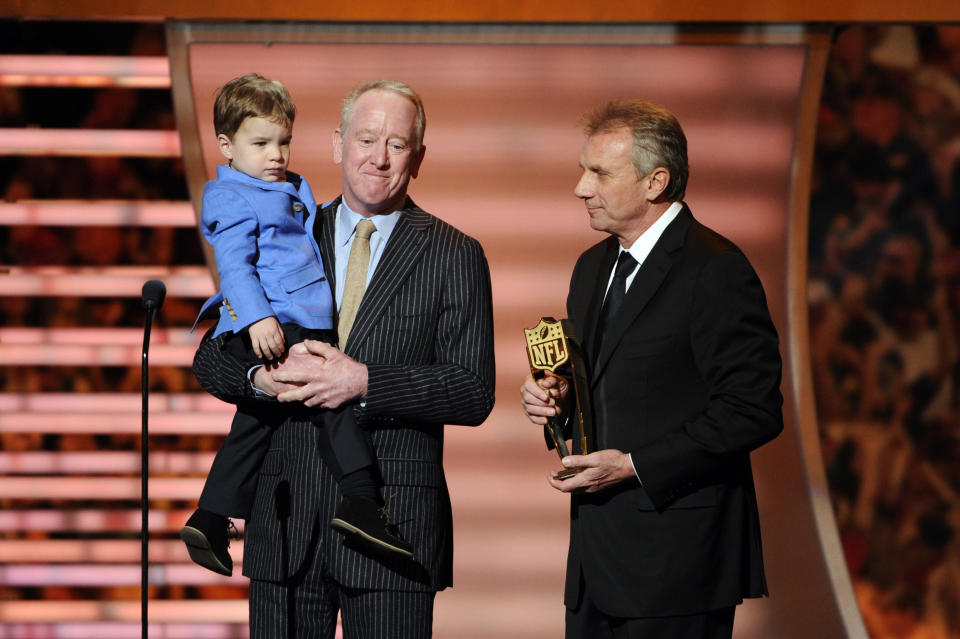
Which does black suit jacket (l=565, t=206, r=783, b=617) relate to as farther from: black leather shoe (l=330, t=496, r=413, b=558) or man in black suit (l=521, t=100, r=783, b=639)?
black leather shoe (l=330, t=496, r=413, b=558)

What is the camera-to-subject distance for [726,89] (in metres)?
3.73

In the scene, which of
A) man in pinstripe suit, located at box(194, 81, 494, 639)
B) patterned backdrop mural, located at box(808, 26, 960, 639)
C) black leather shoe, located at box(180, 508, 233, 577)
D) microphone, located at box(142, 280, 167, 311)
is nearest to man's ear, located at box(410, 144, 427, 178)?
man in pinstripe suit, located at box(194, 81, 494, 639)

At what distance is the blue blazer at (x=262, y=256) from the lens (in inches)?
84.4

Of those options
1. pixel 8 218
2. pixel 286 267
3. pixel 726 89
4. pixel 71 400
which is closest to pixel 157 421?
pixel 71 400

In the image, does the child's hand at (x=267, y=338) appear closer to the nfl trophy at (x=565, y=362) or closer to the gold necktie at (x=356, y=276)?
the gold necktie at (x=356, y=276)

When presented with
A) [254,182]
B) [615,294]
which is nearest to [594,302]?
[615,294]

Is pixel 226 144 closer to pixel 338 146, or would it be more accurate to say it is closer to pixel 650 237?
pixel 338 146

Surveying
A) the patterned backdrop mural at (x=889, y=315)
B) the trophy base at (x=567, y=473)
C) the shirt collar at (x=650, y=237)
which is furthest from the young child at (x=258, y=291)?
the patterned backdrop mural at (x=889, y=315)

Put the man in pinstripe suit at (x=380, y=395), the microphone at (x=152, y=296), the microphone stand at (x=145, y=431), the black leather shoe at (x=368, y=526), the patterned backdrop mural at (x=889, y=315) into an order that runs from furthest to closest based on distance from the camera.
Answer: the patterned backdrop mural at (x=889, y=315) → the microphone at (x=152, y=296) → the microphone stand at (x=145, y=431) → the man in pinstripe suit at (x=380, y=395) → the black leather shoe at (x=368, y=526)

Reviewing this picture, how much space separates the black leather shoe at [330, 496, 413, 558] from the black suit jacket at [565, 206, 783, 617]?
429 mm

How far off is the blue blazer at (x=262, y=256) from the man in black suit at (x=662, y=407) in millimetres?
491

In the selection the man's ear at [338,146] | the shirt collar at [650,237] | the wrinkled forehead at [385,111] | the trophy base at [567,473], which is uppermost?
the wrinkled forehead at [385,111]

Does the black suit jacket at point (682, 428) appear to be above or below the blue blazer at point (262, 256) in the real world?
below

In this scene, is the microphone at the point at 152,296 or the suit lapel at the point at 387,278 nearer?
the suit lapel at the point at 387,278
